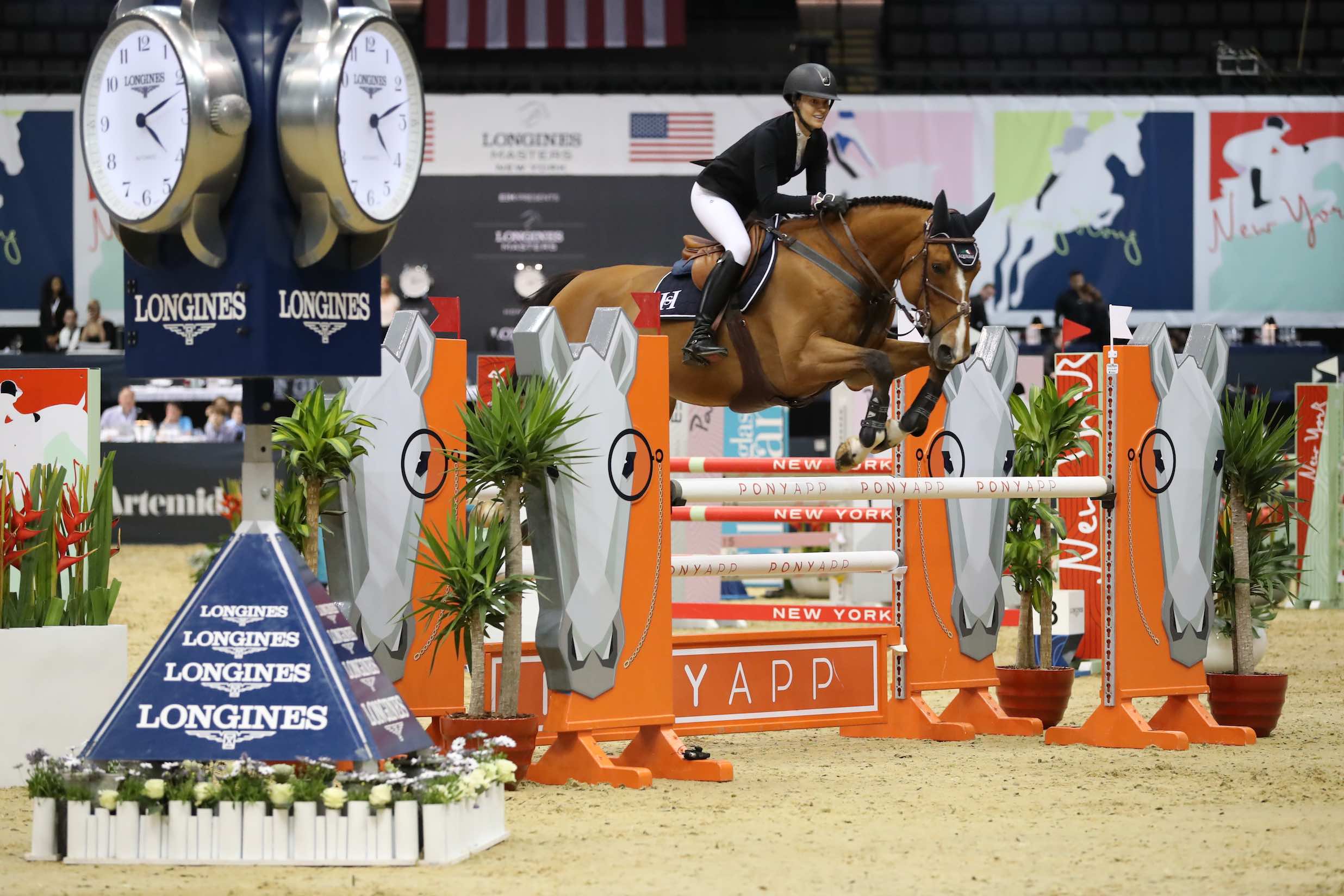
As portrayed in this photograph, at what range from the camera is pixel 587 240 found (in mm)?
13492

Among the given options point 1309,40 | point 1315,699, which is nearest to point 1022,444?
point 1315,699

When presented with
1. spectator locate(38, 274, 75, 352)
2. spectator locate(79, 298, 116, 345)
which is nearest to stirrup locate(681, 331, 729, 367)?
spectator locate(79, 298, 116, 345)

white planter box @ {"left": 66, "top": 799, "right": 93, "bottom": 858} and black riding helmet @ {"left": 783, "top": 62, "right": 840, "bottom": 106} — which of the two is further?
black riding helmet @ {"left": 783, "top": 62, "right": 840, "bottom": 106}

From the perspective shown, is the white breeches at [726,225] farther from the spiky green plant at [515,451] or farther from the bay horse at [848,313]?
the spiky green plant at [515,451]

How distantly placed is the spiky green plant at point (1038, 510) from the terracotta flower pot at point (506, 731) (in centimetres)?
203

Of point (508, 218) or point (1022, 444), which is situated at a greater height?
point (508, 218)

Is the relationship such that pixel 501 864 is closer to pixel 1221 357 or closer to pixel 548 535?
pixel 548 535

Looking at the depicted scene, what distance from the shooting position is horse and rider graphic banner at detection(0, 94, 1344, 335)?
13367 millimetres

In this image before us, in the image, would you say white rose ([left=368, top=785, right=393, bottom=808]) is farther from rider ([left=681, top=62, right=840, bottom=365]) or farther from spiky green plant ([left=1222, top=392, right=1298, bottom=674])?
spiky green plant ([left=1222, top=392, right=1298, bottom=674])

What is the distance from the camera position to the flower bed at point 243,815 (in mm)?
3174

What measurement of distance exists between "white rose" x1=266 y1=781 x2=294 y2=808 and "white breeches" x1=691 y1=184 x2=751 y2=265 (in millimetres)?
2587

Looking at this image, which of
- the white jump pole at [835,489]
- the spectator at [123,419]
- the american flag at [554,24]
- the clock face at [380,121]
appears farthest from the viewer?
the american flag at [554,24]

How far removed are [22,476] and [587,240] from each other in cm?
920

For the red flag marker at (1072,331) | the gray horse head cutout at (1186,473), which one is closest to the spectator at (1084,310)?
the red flag marker at (1072,331)
